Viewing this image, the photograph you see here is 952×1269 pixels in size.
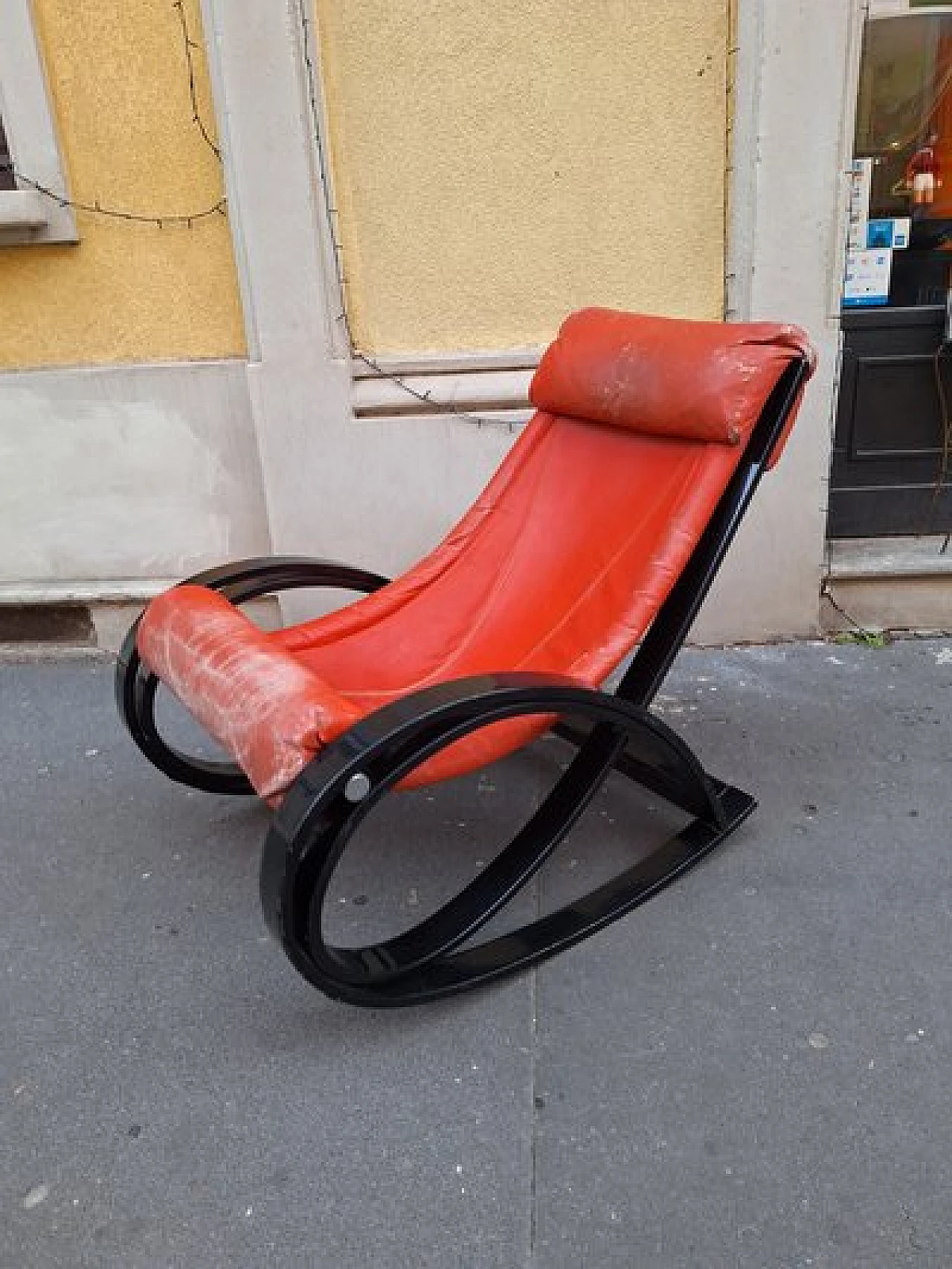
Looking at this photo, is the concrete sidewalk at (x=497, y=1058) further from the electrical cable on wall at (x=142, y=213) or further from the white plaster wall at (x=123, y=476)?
the electrical cable on wall at (x=142, y=213)

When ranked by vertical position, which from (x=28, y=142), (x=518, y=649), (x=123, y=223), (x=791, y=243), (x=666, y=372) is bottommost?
(x=518, y=649)

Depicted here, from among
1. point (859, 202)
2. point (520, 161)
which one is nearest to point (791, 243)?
point (859, 202)

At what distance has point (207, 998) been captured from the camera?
1692 millimetres

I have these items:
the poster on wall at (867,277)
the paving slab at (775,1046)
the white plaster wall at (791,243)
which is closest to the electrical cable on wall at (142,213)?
the white plaster wall at (791,243)

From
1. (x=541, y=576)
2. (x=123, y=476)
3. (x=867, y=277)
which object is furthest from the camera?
(x=123, y=476)

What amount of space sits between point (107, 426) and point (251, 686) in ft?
6.13

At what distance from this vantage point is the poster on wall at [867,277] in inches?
113

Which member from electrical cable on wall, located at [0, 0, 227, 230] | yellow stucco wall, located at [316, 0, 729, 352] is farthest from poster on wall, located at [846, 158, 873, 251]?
electrical cable on wall, located at [0, 0, 227, 230]

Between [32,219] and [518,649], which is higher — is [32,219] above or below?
above

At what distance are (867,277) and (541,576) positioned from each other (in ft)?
5.59

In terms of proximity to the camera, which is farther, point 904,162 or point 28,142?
point 904,162

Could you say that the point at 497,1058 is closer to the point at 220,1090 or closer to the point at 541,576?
the point at 220,1090

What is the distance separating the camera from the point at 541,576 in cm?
210

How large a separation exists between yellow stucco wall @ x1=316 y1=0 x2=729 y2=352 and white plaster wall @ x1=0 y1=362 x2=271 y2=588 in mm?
603
